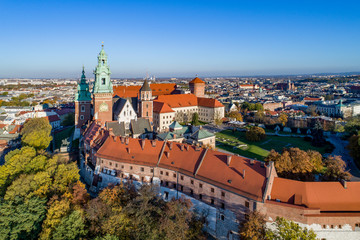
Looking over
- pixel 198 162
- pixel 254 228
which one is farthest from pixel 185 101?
pixel 254 228

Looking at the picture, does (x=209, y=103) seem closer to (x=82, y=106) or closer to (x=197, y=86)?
(x=197, y=86)

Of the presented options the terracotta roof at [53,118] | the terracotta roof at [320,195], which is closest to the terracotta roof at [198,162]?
the terracotta roof at [320,195]

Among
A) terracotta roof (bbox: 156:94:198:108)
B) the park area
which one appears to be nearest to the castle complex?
the park area

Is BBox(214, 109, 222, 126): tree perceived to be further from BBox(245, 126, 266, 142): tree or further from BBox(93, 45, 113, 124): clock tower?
BBox(93, 45, 113, 124): clock tower

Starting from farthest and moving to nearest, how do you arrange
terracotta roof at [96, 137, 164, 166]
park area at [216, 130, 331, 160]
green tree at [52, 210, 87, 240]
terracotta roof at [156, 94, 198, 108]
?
terracotta roof at [156, 94, 198, 108], park area at [216, 130, 331, 160], terracotta roof at [96, 137, 164, 166], green tree at [52, 210, 87, 240]

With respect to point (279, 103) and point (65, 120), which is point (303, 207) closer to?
point (65, 120)

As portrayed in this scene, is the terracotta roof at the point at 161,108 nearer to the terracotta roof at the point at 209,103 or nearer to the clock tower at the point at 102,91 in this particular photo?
the terracotta roof at the point at 209,103

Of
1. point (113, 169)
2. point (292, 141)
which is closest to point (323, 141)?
point (292, 141)
